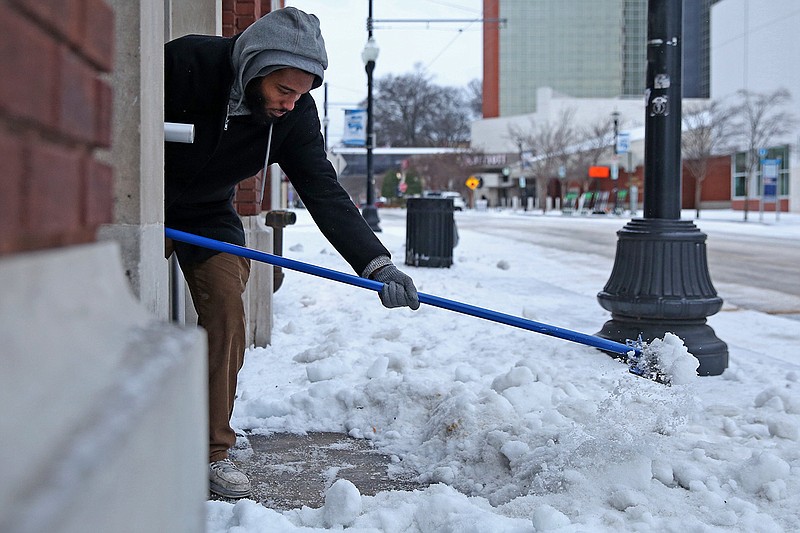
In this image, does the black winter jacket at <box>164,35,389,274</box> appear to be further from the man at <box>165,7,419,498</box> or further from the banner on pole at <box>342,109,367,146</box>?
the banner on pole at <box>342,109,367,146</box>

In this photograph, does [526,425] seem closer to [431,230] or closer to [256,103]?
[256,103]

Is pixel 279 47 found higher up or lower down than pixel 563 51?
lower down

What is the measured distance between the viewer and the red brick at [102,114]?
4.19 ft

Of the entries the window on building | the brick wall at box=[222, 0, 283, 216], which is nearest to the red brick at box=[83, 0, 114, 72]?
the brick wall at box=[222, 0, 283, 216]

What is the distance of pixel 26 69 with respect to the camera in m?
0.98

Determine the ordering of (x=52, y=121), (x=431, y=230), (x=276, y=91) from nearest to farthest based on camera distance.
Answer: (x=52, y=121)
(x=276, y=91)
(x=431, y=230)

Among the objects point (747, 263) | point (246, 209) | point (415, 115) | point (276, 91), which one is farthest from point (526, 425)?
point (415, 115)

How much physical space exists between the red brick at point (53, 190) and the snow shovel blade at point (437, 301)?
2.06 metres

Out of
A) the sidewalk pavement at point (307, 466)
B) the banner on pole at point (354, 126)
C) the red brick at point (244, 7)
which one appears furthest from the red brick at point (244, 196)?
the banner on pole at point (354, 126)

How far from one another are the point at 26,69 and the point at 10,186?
14 cm

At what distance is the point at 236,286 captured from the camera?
3596mm

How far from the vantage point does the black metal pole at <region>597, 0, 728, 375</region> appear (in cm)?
554

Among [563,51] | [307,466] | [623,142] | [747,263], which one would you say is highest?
[563,51]

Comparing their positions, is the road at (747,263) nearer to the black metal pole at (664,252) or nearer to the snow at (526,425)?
the snow at (526,425)
